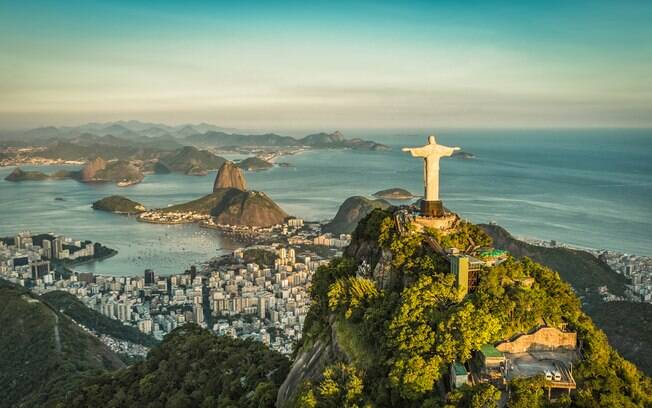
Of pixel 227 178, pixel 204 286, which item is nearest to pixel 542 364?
pixel 204 286

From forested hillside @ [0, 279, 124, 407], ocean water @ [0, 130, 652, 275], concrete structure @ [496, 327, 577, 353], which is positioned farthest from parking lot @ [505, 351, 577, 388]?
ocean water @ [0, 130, 652, 275]

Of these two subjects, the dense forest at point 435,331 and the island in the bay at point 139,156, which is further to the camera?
the island in the bay at point 139,156

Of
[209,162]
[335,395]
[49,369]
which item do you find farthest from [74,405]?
[209,162]

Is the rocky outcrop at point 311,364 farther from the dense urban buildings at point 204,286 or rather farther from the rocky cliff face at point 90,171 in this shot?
the rocky cliff face at point 90,171

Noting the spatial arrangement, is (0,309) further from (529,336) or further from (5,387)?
(529,336)

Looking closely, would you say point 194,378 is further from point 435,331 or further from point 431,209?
point 435,331

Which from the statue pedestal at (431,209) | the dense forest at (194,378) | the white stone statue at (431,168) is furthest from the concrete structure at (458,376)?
the dense forest at (194,378)
